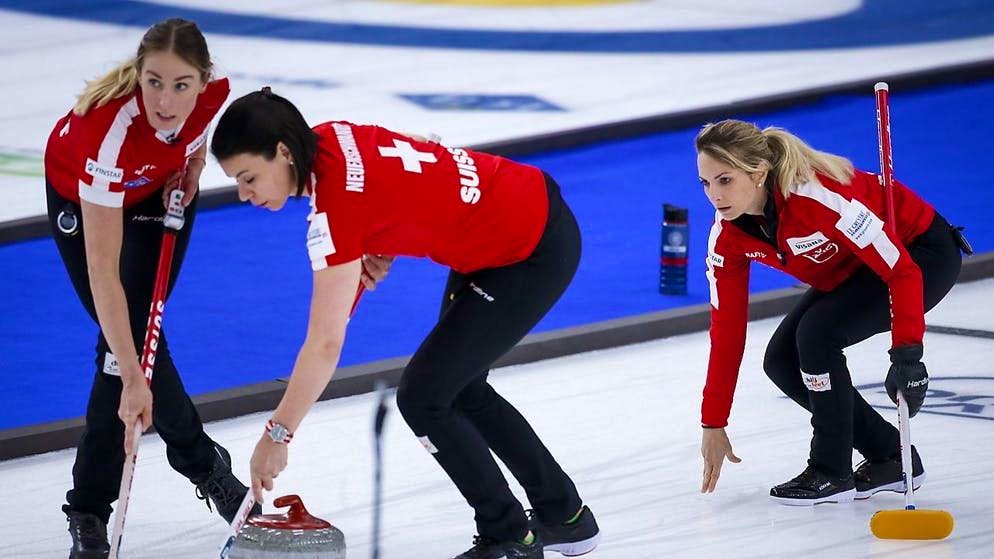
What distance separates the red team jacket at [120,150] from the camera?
3.68 meters

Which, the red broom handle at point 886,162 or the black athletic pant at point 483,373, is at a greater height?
the red broom handle at point 886,162

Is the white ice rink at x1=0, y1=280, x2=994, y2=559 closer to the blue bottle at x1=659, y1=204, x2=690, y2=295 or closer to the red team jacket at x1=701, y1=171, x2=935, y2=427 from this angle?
the red team jacket at x1=701, y1=171, x2=935, y2=427

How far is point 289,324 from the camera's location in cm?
600

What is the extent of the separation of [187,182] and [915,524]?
1.92 m

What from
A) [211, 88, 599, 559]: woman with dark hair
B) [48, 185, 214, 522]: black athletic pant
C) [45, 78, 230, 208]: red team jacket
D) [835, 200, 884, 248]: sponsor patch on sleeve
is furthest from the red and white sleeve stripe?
[835, 200, 884, 248]: sponsor patch on sleeve

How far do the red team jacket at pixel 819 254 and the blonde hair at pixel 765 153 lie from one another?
0.11 feet

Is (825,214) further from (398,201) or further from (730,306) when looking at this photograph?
(398,201)

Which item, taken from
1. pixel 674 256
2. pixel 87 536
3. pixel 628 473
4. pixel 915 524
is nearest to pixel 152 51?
pixel 87 536

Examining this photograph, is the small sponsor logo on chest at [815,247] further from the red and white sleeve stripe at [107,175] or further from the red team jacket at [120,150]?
the red and white sleeve stripe at [107,175]

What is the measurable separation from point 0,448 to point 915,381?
250 cm

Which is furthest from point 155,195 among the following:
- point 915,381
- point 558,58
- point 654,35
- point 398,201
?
point 654,35

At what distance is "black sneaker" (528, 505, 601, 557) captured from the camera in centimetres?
386

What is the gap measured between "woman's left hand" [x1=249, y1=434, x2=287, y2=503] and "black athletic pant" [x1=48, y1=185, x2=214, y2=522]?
79cm

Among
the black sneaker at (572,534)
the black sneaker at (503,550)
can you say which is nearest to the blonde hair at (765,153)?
the black sneaker at (572,534)
